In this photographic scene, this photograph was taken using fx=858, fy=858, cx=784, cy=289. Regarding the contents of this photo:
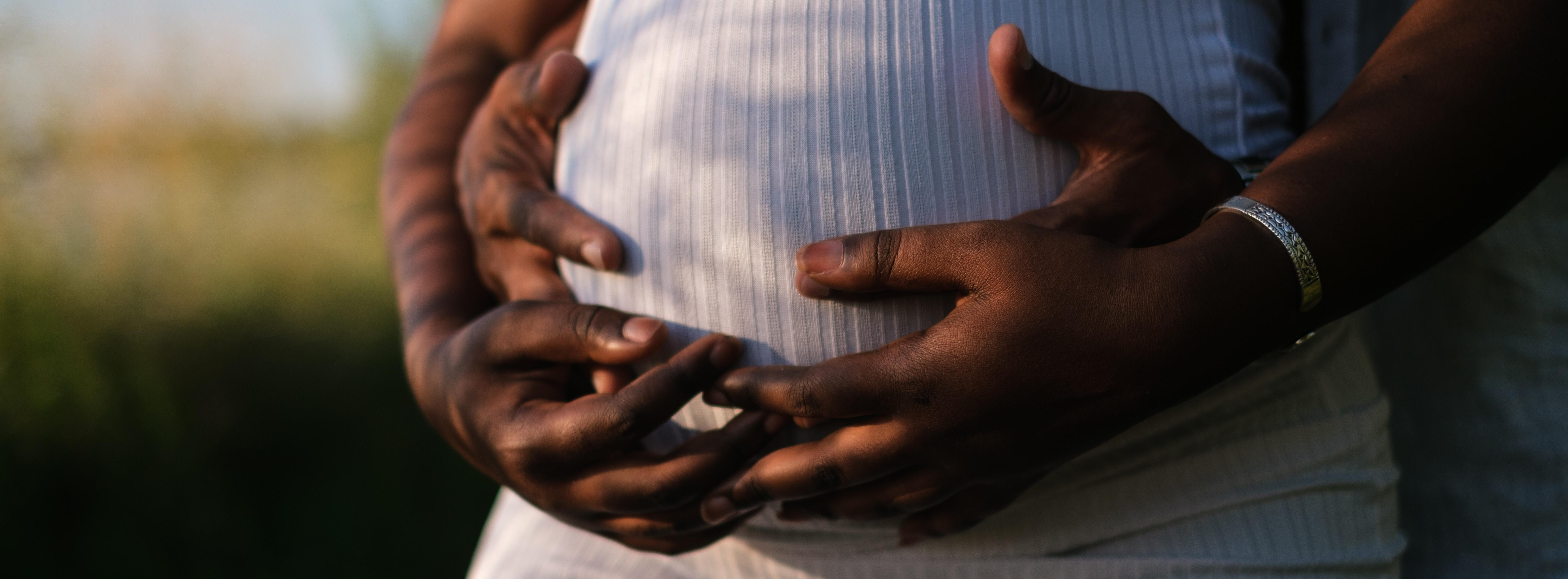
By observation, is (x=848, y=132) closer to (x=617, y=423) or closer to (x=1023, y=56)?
(x=1023, y=56)

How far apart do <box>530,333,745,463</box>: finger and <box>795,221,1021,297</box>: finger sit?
12cm

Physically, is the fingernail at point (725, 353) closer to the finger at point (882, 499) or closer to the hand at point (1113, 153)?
the finger at point (882, 499)

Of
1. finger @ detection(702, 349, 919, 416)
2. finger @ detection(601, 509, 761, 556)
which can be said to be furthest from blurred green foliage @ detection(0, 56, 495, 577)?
finger @ detection(702, 349, 919, 416)

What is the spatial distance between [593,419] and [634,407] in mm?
45

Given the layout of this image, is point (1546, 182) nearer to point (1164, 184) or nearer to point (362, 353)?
point (1164, 184)

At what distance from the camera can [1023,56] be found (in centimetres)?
67

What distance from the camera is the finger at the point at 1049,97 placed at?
67 cm

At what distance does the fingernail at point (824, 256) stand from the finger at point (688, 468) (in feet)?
0.47

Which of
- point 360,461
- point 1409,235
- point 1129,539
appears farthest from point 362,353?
point 1409,235

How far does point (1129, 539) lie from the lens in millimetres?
848

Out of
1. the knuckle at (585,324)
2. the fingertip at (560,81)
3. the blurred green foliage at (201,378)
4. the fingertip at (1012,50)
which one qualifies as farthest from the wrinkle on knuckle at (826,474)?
the blurred green foliage at (201,378)

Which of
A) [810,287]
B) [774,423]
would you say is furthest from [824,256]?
[774,423]

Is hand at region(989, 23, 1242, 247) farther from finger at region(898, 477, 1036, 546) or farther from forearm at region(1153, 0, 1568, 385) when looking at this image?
finger at region(898, 477, 1036, 546)

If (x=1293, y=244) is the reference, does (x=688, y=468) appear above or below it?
below
